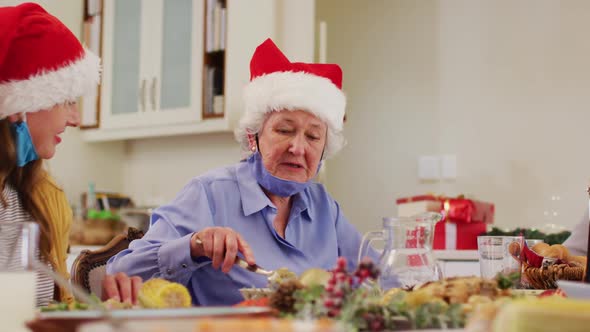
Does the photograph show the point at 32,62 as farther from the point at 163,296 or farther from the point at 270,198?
the point at 163,296

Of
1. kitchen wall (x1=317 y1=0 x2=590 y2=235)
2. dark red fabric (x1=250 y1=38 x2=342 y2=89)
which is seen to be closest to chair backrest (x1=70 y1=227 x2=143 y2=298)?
dark red fabric (x1=250 y1=38 x2=342 y2=89)

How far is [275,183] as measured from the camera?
1678 millimetres

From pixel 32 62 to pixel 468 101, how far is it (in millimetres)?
2598

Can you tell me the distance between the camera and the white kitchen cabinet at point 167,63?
3424mm

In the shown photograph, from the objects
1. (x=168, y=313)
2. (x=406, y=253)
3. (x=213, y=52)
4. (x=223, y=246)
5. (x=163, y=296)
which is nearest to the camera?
(x=168, y=313)

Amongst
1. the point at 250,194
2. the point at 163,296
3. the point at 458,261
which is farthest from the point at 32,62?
the point at 458,261

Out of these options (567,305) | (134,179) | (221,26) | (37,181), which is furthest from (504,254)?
(134,179)

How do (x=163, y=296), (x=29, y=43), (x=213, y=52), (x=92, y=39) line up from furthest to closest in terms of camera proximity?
(x=92, y=39), (x=213, y=52), (x=29, y=43), (x=163, y=296)

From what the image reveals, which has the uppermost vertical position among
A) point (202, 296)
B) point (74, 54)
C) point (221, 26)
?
point (221, 26)

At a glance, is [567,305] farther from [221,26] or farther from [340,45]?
[340,45]

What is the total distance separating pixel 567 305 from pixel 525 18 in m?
3.18

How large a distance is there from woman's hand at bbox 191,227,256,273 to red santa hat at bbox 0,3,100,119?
0.44 meters

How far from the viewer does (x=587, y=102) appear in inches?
129

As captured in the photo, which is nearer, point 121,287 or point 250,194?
point 121,287
